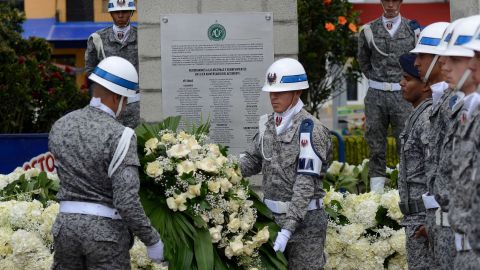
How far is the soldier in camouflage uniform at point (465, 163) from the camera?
5.34 meters

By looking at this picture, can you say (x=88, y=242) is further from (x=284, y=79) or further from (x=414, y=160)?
(x=414, y=160)

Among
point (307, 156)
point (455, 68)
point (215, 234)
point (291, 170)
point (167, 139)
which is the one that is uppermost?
point (455, 68)

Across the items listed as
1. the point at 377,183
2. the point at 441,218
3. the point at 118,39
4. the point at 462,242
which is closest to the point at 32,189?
the point at 118,39

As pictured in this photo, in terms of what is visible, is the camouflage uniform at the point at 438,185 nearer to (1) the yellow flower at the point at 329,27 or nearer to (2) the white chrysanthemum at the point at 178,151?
(2) the white chrysanthemum at the point at 178,151

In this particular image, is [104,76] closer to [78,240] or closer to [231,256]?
[78,240]

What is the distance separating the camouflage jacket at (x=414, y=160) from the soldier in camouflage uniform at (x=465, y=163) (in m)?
1.61

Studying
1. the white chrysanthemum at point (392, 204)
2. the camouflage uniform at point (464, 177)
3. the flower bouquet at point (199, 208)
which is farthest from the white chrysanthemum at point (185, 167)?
the white chrysanthemum at point (392, 204)

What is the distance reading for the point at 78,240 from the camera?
6.59 meters

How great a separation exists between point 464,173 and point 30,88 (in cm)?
1015

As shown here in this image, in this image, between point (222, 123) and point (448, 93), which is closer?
point (448, 93)

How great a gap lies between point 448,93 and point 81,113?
7.36 ft

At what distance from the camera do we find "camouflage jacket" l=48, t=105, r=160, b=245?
6.48m

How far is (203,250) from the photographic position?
722cm

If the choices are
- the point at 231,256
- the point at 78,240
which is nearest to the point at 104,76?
the point at 78,240
